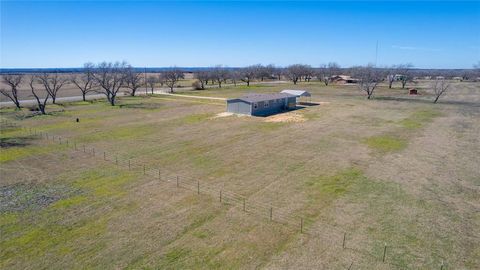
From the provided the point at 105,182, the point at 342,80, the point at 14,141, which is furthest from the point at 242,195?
the point at 342,80

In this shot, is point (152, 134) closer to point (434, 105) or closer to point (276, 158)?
point (276, 158)

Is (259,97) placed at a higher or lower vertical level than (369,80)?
lower

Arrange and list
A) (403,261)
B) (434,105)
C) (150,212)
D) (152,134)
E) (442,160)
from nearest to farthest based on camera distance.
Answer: (403,261) → (150,212) → (442,160) → (152,134) → (434,105)

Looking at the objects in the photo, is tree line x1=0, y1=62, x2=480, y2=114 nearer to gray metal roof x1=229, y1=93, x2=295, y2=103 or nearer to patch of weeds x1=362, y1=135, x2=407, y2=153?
gray metal roof x1=229, y1=93, x2=295, y2=103

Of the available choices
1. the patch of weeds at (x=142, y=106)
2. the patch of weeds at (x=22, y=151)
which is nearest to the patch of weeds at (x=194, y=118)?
the patch of weeds at (x=142, y=106)

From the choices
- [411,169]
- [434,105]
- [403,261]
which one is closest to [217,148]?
[411,169]

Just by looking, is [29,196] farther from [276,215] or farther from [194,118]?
[194,118]

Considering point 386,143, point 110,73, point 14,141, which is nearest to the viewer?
point 14,141

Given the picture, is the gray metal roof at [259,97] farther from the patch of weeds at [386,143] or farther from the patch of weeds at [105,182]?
the patch of weeds at [105,182]
